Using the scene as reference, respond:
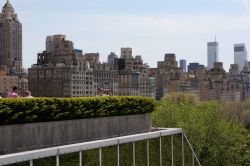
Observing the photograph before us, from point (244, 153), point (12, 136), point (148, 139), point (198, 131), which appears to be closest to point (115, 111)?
point (148, 139)

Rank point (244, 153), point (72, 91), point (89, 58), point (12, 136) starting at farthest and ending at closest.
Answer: point (89, 58) → point (72, 91) → point (244, 153) → point (12, 136)

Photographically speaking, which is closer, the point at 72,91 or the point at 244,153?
the point at 244,153

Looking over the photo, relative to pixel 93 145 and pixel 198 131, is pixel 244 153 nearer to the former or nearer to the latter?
pixel 198 131

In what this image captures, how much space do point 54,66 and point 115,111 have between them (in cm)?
15466

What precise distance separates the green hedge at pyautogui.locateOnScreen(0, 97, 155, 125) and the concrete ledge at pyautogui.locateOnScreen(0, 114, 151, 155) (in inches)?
6.9

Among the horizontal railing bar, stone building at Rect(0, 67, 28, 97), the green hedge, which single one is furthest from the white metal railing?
stone building at Rect(0, 67, 28, 97)

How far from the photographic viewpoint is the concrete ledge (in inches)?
587

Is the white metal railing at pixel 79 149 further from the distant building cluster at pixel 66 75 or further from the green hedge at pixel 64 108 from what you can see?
the distant building cluster at pixel 66 75

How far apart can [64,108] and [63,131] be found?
2.51 feet

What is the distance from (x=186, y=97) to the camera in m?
103

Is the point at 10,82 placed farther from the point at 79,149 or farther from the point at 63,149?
the point at 63,149

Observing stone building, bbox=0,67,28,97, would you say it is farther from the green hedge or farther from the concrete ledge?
the concrete ledge

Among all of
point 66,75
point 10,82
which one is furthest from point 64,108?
point 10,82

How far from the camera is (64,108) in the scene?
17.1 meters
